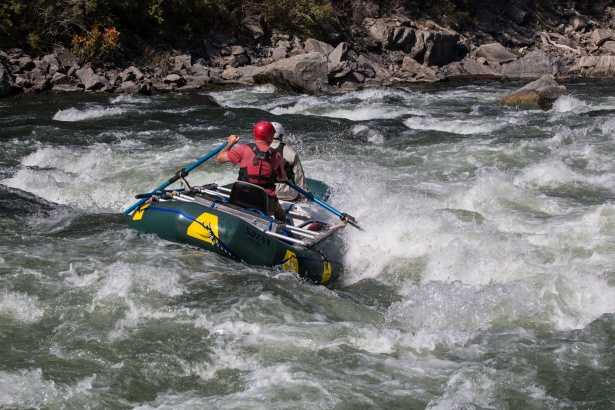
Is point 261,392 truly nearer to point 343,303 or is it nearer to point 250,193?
point 343,303

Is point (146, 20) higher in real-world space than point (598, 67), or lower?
higher

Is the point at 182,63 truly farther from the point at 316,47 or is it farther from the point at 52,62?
the point at 316,47

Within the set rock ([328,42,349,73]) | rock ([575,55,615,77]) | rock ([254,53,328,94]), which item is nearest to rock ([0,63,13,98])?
rock ([254,53,328,94])

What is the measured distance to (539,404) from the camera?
4879 mm

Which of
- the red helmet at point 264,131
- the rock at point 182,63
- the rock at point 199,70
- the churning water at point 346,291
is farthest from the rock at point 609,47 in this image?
the red helmet at point 264,131

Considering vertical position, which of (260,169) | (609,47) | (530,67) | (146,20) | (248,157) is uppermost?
(248,157)

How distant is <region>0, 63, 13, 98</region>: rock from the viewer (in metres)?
16.4

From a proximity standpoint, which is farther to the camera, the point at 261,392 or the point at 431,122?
the point at 431,122

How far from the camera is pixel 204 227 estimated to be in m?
7.01

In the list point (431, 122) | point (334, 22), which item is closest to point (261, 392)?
point (431, 122)

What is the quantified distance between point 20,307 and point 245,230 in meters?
2.01

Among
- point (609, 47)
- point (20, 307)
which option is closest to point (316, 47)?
point (609, 47)

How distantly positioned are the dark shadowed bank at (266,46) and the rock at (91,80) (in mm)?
32

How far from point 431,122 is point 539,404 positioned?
10241mm
